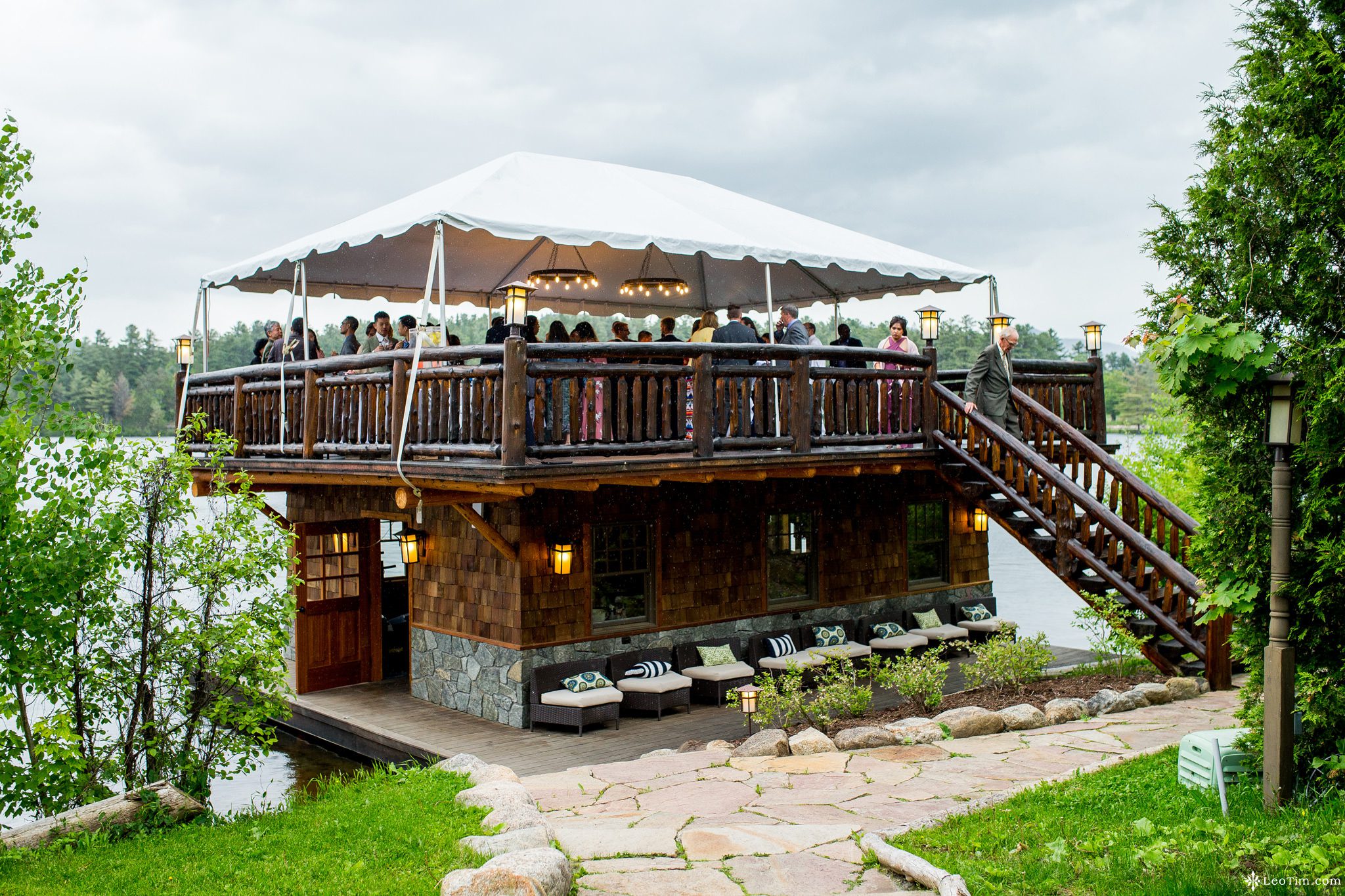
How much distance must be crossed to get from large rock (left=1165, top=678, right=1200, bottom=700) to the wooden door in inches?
385

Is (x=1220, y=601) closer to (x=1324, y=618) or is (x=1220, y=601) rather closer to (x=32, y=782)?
(x=1324, y=618)

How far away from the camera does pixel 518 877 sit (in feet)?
14.8

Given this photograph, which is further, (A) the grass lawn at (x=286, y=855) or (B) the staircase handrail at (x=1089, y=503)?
(B) the staircase handrail at (x=1089, y=503)

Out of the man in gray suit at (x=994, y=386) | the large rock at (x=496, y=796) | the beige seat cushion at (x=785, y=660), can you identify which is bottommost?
the beige seat cushion at (x=785, y=660)

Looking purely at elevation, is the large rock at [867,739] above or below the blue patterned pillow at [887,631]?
above

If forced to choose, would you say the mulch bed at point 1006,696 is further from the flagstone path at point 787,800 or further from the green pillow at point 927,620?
the green pillow at point 927,620

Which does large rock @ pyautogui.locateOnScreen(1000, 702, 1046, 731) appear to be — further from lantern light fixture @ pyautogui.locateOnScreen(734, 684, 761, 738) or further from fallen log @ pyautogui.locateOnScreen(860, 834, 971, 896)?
fallen log @ pyautogui.locateOnScreen(860, 834, 971, 896)

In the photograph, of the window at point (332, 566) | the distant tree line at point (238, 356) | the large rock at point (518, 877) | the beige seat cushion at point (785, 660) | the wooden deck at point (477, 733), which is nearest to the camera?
the large rock at point (518, 877)

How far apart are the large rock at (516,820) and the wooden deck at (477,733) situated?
3374 millimetres

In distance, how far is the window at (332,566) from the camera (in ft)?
45.2

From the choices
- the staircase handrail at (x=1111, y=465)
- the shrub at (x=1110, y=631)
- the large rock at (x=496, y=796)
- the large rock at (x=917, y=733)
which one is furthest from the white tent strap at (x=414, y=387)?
the staircase handrail at (x=1111, y=465)

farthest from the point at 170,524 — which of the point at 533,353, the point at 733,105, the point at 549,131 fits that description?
the point at 549,131

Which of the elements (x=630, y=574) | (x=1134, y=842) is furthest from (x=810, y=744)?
(x=630, y=574)

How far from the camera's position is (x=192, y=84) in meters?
33.1
